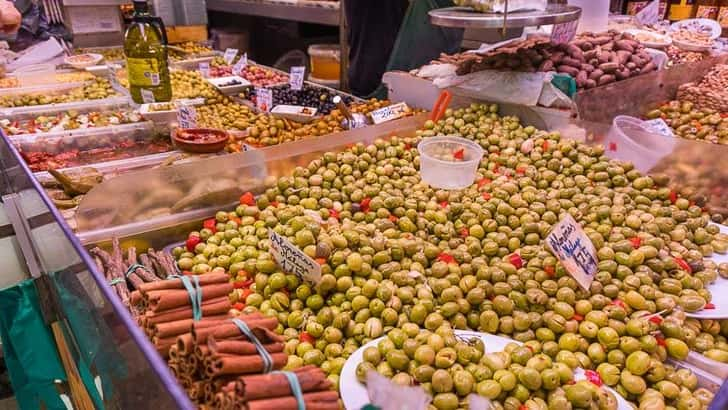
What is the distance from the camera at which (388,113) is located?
12.1 feet

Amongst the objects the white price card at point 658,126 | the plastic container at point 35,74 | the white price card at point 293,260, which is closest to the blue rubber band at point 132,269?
the white price card at point 293,260

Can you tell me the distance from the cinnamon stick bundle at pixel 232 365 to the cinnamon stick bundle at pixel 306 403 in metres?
0.09

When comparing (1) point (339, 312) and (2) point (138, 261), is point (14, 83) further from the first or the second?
(1) point (339, 312)

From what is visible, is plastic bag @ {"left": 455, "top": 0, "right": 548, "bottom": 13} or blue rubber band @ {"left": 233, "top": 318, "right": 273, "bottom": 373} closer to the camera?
blue rubber band @ {"left": 233, "top": 318, "right": 273, "bottom": 373}

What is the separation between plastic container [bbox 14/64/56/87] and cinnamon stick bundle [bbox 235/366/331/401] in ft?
A: 16.0

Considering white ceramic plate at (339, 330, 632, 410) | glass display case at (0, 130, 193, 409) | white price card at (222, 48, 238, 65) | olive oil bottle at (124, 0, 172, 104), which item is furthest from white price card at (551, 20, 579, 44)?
white price card at (222, 48, 238, 65)

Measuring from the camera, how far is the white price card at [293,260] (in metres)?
1.84

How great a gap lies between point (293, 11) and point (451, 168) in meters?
4.85

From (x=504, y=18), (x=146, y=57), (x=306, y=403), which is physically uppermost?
(x=504, y=18)

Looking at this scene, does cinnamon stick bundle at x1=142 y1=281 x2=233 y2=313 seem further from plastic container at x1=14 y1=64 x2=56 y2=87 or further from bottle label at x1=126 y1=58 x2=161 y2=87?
plastic container at x1=14 y1=64 x2=56 y2=87

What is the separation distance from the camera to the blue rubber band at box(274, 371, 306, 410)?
1.01 meters

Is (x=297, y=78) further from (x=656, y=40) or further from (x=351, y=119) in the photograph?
(x=656, y=40)

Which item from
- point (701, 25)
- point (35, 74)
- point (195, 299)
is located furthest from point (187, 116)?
point (701, 25)

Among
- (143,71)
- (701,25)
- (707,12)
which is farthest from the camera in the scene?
(707,12)
